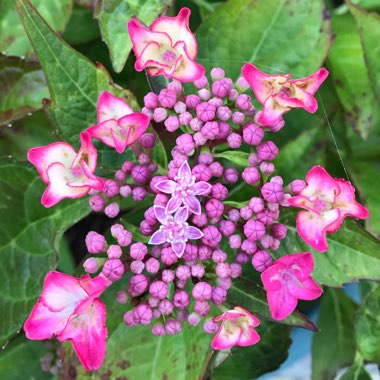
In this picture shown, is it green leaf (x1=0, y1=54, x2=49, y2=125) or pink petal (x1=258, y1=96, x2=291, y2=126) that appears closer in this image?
pink petal (x1=258, y1=96, x2=291, y2=126)

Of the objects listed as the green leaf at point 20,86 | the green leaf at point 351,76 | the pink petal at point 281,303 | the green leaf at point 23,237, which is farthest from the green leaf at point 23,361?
the green leaf at point 351,76

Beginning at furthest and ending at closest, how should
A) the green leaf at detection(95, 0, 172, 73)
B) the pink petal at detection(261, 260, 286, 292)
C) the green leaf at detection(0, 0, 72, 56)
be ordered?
the green leaf at detection(0, 0, 72, 56) → the green leaf at detection(95, 0, 172, 73) → the pink petal at detection(261, 260, 286, 292)

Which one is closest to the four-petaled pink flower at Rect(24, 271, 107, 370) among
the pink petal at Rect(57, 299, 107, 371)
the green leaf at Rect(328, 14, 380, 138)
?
the pink petal at Rect(57, 299, 107, 371)

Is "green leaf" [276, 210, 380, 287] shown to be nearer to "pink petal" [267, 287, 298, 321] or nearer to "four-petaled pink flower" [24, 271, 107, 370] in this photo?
"pink petal" [267, 287, 298, 321]

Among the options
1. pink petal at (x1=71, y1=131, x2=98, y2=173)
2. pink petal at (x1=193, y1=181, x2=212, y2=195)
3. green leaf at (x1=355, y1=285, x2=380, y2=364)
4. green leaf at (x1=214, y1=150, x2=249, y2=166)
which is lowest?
green leaf at (x1=355, y1=285, x2=380, y2=364)

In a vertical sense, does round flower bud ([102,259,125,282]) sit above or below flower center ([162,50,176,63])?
below

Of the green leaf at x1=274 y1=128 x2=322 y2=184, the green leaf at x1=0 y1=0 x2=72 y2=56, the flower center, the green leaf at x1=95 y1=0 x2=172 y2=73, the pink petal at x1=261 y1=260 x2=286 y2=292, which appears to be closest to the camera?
the pink petal at x1=261 y1=260 x2=286 y2=292
